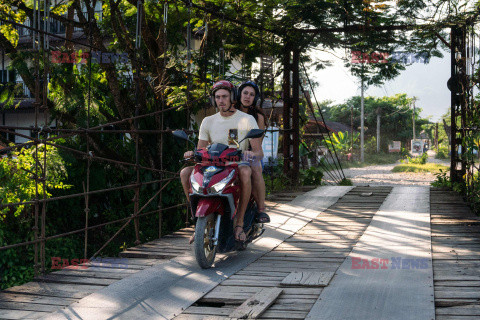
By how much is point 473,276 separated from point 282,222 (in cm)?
337

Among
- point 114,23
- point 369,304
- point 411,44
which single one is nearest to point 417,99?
point 411,44

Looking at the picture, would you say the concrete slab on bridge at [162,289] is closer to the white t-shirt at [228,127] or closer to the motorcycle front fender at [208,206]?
the motorcycle front fender at [208,206]

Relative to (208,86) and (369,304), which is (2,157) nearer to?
(208,86)

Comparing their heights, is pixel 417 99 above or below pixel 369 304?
above

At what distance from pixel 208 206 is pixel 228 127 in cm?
86

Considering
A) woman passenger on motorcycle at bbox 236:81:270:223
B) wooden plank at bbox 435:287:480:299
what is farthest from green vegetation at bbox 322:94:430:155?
wooden plank at bbox 435:287:480:299

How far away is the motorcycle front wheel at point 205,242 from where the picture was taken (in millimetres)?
4926

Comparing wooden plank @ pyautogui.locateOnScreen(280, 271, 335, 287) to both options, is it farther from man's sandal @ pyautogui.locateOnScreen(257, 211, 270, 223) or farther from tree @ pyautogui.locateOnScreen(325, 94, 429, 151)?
tree @ pyautogui.locateOnScreen(325, 94, 429, 151)

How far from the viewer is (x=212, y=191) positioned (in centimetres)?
504

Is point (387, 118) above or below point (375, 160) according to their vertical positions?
above

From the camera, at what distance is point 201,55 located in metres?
9.36

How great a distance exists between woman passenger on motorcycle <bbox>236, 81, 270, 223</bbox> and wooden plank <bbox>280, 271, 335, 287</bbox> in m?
0.98

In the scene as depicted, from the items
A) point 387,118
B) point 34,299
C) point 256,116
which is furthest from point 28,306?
point 387,118

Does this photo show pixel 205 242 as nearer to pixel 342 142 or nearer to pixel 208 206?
pixel 208 206
